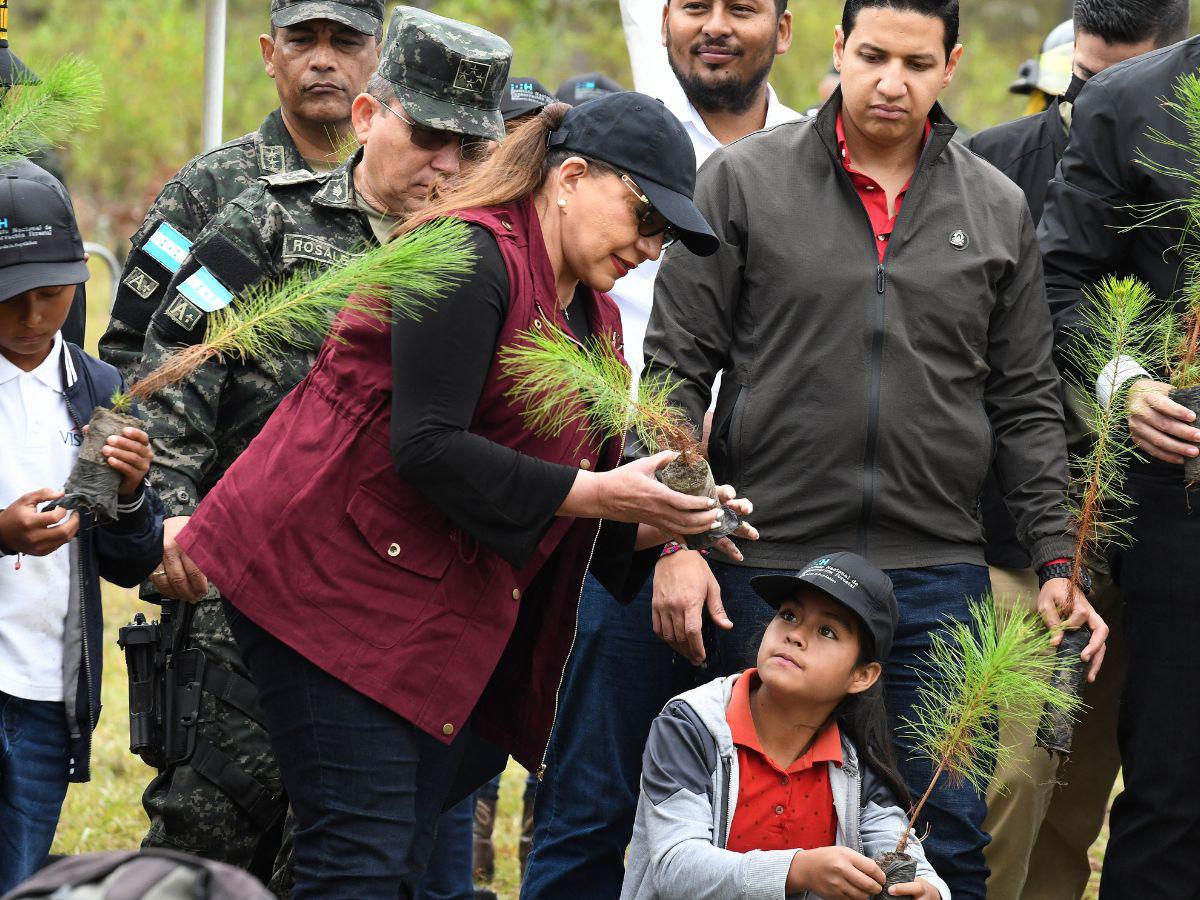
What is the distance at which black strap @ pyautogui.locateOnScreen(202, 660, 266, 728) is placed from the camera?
12.3 ft

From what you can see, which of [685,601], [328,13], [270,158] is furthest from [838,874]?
[328,13]

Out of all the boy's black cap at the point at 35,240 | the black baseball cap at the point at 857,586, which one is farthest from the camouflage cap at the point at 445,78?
the black baseball cap at the point at 857,586

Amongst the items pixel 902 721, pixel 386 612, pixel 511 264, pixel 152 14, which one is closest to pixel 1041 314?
pixel 902 721

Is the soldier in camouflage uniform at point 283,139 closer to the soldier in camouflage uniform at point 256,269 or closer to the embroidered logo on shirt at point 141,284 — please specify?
the embroidered logo on shirt at point 141,284

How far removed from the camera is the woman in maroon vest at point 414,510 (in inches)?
112

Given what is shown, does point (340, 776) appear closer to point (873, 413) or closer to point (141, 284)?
point (873, 413)

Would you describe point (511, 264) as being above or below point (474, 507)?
above

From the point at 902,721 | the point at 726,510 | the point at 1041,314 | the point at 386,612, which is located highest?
the point at 1041,314

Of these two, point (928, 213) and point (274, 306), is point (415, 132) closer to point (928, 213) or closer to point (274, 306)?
point (274, 306)

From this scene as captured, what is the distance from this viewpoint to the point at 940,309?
361 cm

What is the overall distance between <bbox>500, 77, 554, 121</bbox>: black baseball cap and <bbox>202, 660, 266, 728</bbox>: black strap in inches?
76.9

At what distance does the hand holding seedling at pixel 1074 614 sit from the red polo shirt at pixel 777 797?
0.59 m

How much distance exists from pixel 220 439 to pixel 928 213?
1.67 m

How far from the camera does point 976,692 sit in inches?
127
